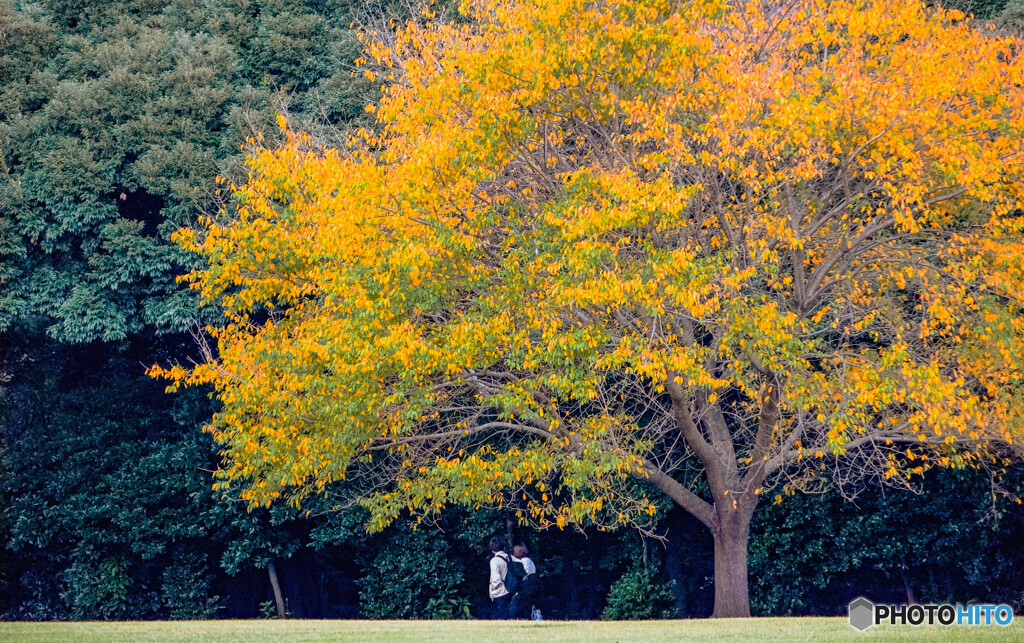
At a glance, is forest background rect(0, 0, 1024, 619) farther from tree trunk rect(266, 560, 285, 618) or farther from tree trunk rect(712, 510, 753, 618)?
tree trunk rect(712, 510, 753, 618)

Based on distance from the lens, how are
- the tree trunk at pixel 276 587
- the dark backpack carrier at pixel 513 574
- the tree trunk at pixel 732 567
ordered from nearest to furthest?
the dark backpack carrier at pixel 513 574 < the tree trunk at pixel 732 567 < the tree trunk at pixel 276 587

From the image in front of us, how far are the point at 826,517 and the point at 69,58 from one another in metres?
17.7

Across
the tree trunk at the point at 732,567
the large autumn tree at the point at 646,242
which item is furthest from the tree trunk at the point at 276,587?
the tree trunk at the point at 732,567

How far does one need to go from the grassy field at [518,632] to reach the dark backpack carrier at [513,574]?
1.24 meters

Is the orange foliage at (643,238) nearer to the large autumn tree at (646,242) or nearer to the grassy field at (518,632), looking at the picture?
the large autumn tree at (646,242)

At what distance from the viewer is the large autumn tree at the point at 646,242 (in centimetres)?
1172

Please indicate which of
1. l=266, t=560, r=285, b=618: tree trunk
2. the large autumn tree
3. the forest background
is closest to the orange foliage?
the large autumn tree

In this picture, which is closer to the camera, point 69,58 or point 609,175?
point 609,175

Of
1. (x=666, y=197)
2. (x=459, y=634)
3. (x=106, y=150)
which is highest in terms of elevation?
(x=106, y=150)

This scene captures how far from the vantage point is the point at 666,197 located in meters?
11.3

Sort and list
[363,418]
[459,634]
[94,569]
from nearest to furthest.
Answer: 1. [459,634]
2. [363,418]
3. [94,569]

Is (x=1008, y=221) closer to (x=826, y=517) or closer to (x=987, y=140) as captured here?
(x=987, y=140)

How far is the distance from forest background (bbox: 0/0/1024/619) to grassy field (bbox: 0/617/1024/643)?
5.99 m

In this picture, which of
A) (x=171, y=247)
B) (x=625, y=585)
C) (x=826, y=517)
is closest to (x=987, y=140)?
(x=826, y=517)
